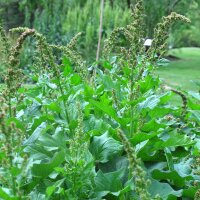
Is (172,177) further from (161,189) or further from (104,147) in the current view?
(104,147)

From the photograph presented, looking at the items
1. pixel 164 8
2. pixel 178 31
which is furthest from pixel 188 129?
pixel 178 31

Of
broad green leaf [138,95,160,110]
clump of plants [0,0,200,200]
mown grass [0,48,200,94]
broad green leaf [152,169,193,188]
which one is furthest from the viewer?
mown grass [0,48,200,94]

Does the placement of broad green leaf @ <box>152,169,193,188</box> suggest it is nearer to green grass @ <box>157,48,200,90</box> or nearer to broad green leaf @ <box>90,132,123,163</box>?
broad green leaf @ <box>90,132,123,163</box>

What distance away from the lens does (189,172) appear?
2260 millimetres

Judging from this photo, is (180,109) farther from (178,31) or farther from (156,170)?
(178,31)

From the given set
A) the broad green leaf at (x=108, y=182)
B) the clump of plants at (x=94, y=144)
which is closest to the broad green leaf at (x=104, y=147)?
the clump of plants at (x=94, y=144)

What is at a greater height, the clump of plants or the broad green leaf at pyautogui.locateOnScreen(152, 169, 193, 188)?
the clump of plants

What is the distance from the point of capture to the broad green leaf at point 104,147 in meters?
2.19

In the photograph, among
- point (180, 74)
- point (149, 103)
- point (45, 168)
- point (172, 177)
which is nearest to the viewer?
point (45, 168)

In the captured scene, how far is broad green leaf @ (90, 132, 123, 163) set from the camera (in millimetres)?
2191

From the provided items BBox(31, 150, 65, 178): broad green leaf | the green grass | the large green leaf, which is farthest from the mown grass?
BBox(31, 150, 65, 178): broad green leaf

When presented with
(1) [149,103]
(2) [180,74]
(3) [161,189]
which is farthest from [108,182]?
(2) [180,74]

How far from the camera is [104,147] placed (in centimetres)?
221

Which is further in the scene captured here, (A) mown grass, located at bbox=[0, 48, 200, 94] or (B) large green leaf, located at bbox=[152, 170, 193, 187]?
(A) mown grass, located at bbox=[0, 48, 200, 94]
